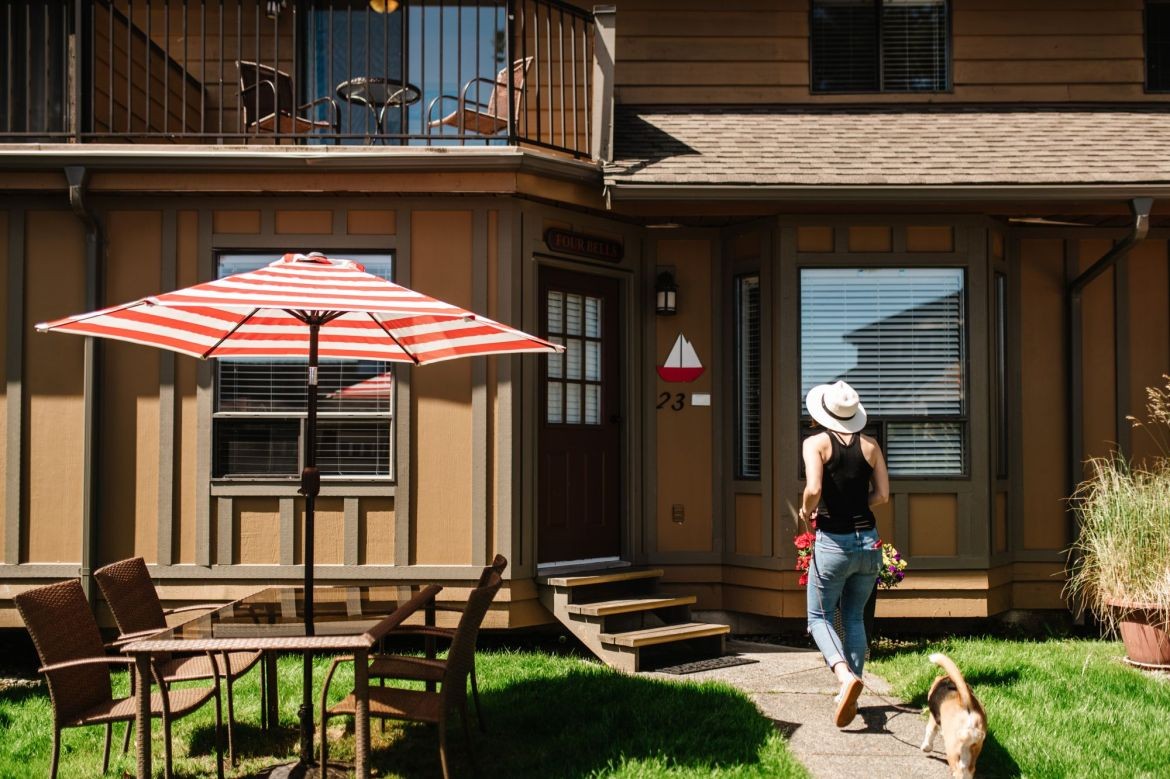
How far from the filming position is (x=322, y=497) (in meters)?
7.20

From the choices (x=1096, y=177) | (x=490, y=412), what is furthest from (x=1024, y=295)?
(x=490, y=412)

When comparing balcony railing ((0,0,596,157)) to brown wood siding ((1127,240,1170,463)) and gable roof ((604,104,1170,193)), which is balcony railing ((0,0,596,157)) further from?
brown wood siding ((1127,240,1170,463))

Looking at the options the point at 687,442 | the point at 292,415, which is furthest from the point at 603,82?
the point at 292,415

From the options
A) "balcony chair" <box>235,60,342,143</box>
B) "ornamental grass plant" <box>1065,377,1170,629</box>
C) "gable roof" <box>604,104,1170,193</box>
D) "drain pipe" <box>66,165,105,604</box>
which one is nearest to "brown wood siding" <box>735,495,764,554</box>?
"ornamental grass plant" <box>1065,377,1170,629</box>

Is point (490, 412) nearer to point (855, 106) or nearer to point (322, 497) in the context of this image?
point (322, 497)

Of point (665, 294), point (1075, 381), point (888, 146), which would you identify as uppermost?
point (888, 146)

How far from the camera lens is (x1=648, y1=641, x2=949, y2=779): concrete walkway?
4.82 meters

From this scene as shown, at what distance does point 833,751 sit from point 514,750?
4.89 ft

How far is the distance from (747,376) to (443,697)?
4332mm

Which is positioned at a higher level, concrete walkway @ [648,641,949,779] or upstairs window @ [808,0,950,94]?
upstairs window @ [808,0,950,94]

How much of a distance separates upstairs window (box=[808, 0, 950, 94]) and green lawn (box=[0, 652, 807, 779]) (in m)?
5.33

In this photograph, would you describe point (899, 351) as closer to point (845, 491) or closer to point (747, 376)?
point (747, 376)

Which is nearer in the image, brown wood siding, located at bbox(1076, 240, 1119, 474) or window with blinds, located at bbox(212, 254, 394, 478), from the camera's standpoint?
window with blinds, located at bbox(212, 254, 394, 478)

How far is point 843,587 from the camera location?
17.8 feet
